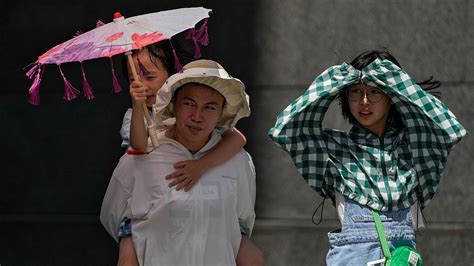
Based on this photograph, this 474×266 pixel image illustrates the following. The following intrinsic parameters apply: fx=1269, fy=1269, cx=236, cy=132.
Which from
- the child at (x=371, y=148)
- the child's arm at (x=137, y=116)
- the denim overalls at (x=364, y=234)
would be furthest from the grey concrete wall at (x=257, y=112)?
the child's arm at (x=137, y=116)

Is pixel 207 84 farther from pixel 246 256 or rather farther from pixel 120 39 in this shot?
pixel 246 256

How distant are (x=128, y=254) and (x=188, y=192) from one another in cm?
39

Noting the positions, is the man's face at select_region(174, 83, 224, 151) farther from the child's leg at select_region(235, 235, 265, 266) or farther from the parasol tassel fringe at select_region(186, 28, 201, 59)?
the child's leg at select_region(235, 235, 265, 266)

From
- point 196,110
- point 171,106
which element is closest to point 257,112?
point 171,106

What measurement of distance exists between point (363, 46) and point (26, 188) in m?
2.36

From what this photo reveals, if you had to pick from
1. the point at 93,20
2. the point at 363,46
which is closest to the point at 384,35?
the point at 363,46

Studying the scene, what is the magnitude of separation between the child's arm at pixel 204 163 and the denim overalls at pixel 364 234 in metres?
0.59

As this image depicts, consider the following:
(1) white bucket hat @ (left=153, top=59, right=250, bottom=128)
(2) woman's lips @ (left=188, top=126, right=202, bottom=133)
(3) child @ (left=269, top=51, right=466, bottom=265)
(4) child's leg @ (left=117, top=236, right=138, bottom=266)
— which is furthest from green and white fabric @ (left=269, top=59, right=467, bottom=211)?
(4) child's leg @ (left=117, top=236, right=138, bottom=266)

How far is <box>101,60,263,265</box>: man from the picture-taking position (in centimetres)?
558

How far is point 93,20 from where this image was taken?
8102 mm

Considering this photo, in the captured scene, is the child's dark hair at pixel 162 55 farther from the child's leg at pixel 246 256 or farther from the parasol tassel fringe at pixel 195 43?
the child's leg at pixel 246 256

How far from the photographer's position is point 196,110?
18.3ft

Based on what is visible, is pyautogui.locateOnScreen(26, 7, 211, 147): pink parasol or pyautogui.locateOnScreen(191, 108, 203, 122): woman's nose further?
pyautogui.locateOnScreen(191, 108, 203, 122): woman's nose

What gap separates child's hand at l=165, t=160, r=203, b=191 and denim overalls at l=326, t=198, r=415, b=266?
Answer: 68cm
